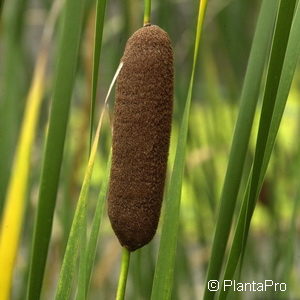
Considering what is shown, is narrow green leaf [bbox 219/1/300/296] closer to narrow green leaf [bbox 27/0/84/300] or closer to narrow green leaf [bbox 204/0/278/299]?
narrow green leaf [bbox 204/0/278/299]

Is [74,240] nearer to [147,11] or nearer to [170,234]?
[170,234]

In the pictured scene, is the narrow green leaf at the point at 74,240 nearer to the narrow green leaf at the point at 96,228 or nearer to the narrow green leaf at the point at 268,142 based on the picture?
the narrow green leaf at the point at 96,228

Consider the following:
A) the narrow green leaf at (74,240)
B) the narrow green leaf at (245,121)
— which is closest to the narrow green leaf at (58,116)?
the narrow green leaf at (74,240)

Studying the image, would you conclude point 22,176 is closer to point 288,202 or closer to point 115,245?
point 115,245

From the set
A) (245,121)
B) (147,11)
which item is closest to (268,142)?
(245,121)

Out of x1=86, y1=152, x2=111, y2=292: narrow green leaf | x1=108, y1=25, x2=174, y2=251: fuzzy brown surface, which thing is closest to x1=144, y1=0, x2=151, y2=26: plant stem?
x1=108, y1=25, x2=174, y2=251: fuzzy brown surface

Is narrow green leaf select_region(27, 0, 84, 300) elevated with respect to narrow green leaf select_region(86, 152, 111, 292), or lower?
elevated
